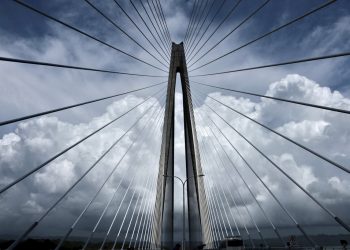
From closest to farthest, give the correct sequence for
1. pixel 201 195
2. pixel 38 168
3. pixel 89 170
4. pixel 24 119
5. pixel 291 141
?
pixel 24 119 → pixel 38 168 → pixel 291 141 → pixel 89 170 → pixel 201 195

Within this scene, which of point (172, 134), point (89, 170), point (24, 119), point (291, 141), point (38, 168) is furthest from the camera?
point (172, 134)

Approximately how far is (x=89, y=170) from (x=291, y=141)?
28.5 feet

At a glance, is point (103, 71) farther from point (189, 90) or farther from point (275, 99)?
point (189, 90)

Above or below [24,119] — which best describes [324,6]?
above

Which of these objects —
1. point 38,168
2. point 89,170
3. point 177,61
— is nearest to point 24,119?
point 38,168

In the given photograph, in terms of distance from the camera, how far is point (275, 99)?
16.1 m

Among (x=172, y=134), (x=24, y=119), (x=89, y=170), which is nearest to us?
(x=24, y=119)

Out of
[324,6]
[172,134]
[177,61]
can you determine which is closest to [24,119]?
[324,6]

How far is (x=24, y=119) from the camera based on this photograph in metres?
11.0

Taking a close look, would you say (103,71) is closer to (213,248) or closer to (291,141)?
(291,141)

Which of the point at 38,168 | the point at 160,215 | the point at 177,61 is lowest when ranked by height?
the point at 38,168

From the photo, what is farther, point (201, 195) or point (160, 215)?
point (201, 195)

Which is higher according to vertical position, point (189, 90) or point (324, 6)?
point (189, 90)

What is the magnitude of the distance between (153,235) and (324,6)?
753 inches
